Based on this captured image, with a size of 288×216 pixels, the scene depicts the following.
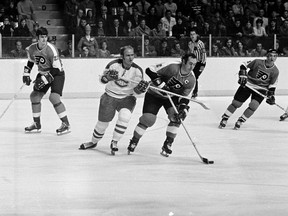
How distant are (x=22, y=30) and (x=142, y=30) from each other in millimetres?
1764

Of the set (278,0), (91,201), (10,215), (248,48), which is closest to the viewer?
(10,215)

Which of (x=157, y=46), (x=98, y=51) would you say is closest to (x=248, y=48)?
(x=157, y=46)

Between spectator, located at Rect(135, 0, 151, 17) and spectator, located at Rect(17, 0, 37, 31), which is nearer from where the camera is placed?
spectator, located at Rect(17, 0, 37, 31)

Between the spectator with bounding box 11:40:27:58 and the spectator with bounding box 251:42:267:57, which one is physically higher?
the spectator with bounding box 11:40:27:58

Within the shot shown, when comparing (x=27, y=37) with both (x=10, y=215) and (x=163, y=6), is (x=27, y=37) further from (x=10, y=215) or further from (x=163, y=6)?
(x=10, y=215)

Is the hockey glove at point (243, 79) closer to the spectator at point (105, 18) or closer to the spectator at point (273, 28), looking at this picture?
the spectator at point (105, 18)

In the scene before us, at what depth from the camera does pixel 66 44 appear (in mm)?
10859

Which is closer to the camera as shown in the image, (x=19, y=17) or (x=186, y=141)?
(x=186, y=141)

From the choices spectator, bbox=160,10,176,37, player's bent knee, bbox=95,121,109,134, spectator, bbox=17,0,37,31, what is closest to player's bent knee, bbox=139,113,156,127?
player's bent knee, bbox=95,121,109,134

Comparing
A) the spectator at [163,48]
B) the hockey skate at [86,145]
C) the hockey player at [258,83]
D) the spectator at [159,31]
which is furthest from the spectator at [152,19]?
the hockey skate at [86,145]

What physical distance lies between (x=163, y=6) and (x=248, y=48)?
1.48 metres

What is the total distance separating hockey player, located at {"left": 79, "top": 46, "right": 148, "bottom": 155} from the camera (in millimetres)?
6496

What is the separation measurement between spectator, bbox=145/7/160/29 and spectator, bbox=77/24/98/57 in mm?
1086

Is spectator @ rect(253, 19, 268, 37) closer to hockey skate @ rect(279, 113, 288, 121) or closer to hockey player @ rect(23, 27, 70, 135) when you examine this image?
hockey skate @ rect(279, 113, 288, 121)
